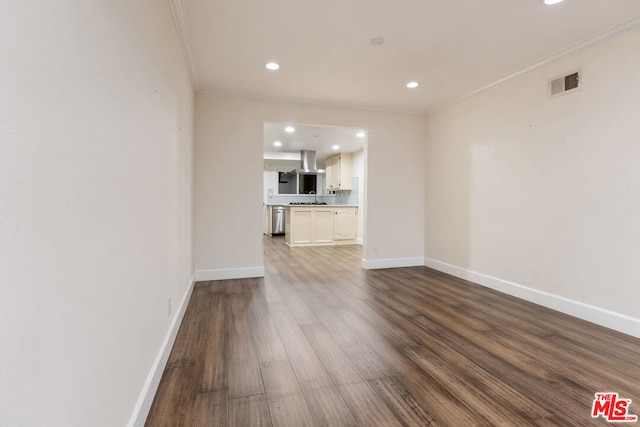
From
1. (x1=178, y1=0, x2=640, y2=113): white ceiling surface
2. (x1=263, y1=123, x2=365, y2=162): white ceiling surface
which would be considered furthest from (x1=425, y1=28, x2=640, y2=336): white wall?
(x1=263, y1=123, x2=365, y2=162): white ceiling surface

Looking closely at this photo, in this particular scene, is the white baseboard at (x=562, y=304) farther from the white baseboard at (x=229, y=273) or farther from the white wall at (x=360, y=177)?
the white wall at (x=360, y=177)

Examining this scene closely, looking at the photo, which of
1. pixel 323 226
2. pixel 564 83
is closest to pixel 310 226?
pixel 323 226

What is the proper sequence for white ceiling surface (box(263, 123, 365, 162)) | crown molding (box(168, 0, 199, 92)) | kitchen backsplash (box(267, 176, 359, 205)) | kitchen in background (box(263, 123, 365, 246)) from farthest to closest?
kitchen backsplash (box(267, 176, 359, 205)) < kitchen in background (box(263, 123, 365, 246)) < white ceiling surface (box(263, 123, 365, 162)) < crown molding (box(168, 0, 199, 92))

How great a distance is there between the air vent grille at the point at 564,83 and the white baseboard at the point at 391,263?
9.53 feet

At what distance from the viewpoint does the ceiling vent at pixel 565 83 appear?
9.39ft

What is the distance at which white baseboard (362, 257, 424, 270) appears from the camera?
15.9 feet

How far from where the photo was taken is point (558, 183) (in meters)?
3.01

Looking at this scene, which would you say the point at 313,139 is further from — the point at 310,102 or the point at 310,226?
the point at 310,102

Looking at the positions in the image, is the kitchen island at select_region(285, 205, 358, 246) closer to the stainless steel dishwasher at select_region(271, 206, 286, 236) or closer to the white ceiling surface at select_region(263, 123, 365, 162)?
the white ceiling surface at select_region(263, 123, 365, 162)

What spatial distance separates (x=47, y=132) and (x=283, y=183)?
30.9 ft

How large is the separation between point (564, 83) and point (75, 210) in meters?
3.91

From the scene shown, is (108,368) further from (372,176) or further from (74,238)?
(372,176)

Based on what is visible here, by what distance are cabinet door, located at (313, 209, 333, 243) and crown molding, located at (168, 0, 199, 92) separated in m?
4.36

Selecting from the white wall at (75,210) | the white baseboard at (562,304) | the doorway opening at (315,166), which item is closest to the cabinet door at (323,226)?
the doorway opening at (315,166)
